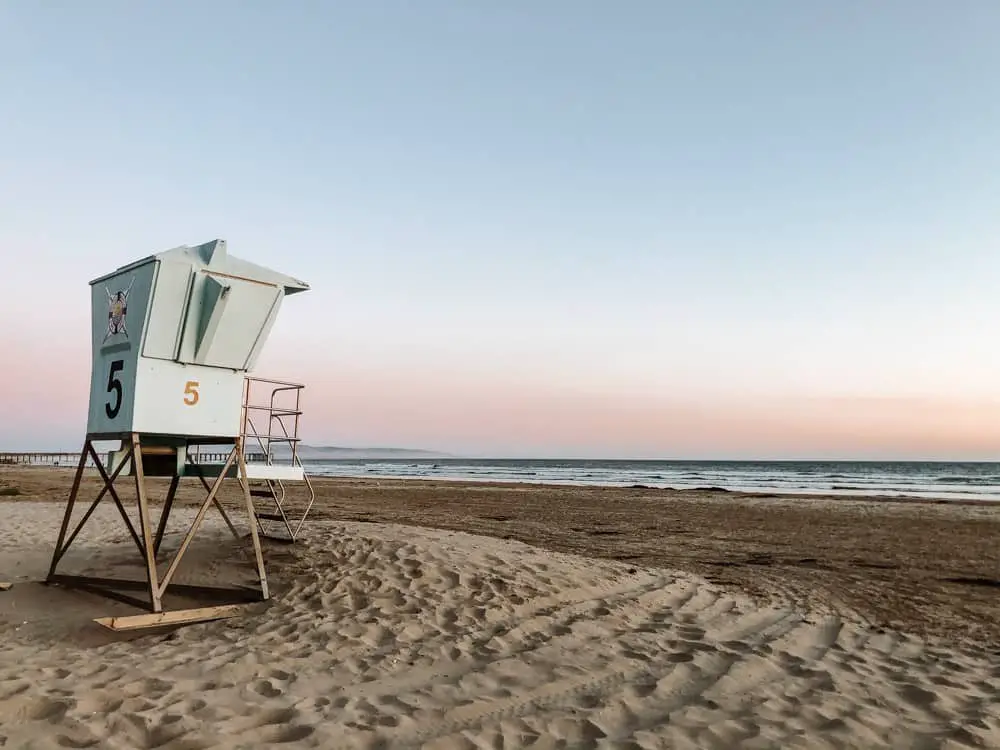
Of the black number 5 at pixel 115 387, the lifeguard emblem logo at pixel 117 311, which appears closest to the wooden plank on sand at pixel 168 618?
the black number 5 at pixel 115 387

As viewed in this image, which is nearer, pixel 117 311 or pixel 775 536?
pixel 117 311

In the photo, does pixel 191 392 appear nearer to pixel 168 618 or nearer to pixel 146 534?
pixel 146 534

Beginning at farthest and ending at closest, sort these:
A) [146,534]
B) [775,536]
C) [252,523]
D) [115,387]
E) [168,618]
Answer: [775,536] → [252,523] → [115,387] → [146,534] → [168,618]

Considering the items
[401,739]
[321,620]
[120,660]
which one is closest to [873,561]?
[321,620]

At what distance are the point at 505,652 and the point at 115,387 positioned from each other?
5576mm

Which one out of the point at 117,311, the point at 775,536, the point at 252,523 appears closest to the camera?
the point at 117,311

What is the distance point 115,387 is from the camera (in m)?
8.19

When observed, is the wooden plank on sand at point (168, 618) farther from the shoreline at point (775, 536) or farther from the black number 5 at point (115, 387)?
the shoreline at point (775, 536)

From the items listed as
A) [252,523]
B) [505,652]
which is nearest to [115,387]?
[252,523]

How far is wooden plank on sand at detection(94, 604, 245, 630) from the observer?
22.9 feet

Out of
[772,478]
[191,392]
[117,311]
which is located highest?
[117,311]

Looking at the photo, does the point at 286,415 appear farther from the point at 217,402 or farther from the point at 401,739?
the point at 401,739

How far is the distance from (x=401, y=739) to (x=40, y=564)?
8953mm

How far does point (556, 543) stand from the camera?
49.8 ft
